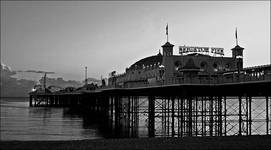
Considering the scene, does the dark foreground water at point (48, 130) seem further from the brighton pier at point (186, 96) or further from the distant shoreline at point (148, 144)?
the distant shoreline at point (148, 144)

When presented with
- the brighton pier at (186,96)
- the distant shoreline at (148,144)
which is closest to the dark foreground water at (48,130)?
the brighton pier at (186,96)

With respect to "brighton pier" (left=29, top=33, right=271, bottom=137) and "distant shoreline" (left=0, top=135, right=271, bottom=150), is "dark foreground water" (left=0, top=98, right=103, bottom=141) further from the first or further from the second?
"distant shoreline" (left=0, top=135, right=271, bottom=150)

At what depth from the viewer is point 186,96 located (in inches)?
1663

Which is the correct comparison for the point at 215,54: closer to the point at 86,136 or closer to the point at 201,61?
the point at 201,61

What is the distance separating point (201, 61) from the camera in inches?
3226

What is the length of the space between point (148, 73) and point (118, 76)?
41.7m

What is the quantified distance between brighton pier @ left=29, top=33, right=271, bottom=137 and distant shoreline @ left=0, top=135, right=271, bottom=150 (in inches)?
252

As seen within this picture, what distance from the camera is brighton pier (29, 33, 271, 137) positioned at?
38625 mm

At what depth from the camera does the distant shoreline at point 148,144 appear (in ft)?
83.9

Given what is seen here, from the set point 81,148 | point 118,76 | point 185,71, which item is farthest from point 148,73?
point 81,148

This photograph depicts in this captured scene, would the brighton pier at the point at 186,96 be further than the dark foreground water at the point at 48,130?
No

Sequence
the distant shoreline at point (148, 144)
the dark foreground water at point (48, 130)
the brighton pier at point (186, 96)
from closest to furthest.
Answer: the distant shoreline at point (148, 144), the brighton pier at point (186, 96), the dark foreground water at point (48, 130)

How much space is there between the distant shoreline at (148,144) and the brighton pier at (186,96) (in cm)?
640

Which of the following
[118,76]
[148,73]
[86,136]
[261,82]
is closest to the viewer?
[261,82]
